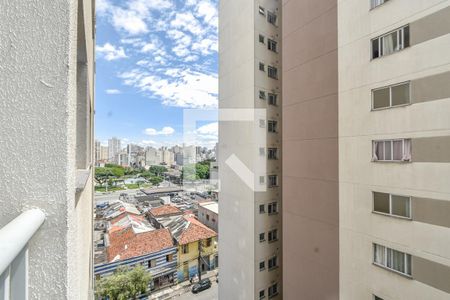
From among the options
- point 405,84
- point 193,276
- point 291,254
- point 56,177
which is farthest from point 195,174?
point 56,177

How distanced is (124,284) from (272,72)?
12.7 meters

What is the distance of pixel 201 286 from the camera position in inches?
520

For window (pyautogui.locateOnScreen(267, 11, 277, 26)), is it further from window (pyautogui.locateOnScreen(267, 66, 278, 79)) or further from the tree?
the tree

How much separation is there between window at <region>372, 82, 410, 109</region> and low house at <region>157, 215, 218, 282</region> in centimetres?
1322

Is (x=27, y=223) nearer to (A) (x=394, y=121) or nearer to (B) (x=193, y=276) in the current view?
(A) (x=394, y=121)

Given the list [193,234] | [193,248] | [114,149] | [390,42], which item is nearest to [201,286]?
[193,248]

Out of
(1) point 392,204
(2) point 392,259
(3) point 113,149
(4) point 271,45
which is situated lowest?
(2) point 392,259

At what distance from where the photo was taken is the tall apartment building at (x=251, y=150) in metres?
8.66

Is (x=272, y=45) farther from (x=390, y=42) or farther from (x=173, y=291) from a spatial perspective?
(x=173, y=291)

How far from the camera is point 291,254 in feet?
22.9

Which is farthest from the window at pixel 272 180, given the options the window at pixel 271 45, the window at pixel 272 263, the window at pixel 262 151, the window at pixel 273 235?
the window at pixel 271 45

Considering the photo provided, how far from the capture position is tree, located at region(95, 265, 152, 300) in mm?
11125

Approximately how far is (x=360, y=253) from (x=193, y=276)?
1237cm

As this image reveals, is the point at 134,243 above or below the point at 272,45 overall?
below
